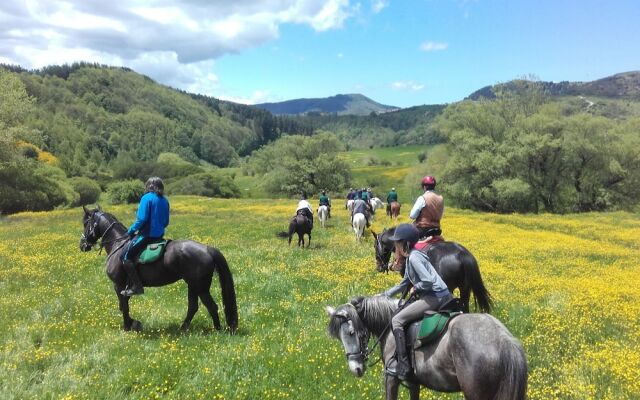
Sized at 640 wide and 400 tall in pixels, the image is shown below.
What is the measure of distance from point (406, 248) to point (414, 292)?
69cm

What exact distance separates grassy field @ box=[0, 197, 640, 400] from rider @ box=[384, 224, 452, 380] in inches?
62.9

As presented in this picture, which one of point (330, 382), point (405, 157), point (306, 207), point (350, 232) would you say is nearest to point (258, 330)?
point (330, 382)

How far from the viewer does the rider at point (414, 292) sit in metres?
6.23

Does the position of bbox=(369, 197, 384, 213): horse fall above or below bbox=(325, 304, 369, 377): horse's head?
below

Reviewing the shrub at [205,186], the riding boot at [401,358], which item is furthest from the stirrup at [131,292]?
the shrub at [205,186]

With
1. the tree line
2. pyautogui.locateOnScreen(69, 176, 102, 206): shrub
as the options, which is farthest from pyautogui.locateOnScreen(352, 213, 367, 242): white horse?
pyautogui.locateOnScreen(69, 176, 102, 206): shrub

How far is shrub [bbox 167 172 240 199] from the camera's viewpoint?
94688mm

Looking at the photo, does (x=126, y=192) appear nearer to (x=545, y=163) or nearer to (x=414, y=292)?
(x=545, y=163)

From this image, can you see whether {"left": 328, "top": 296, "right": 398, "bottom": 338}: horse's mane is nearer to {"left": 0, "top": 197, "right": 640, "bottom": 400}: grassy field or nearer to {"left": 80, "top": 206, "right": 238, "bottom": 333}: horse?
{"left": 0, "top": 197, "right": 640, "bottom": 400}: grassy field

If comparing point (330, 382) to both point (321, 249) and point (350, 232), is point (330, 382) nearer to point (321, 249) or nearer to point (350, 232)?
point (321, 249)

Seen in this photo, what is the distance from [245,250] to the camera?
21312mm

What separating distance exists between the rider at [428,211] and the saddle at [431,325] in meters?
4.70

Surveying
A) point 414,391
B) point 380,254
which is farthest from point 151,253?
point 380,254

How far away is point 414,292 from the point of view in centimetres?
657
